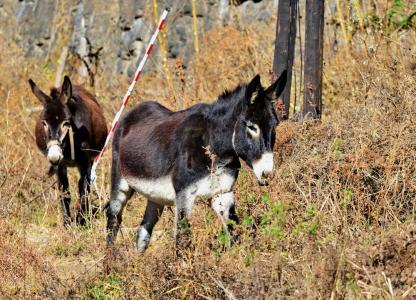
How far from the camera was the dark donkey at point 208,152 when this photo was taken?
608 cm

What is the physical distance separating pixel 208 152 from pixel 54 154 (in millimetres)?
3297

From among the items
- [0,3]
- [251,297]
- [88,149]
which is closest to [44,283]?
[251,297]

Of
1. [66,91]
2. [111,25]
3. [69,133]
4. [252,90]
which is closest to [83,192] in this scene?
[69,133]

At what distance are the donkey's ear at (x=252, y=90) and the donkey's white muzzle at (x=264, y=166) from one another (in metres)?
0.47

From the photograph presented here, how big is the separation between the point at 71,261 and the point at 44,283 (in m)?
1.51

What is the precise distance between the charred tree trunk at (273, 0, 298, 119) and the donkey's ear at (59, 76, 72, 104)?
107 inches

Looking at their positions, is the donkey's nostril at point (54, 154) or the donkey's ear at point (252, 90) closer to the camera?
the donkey's ear at point (252, 90)

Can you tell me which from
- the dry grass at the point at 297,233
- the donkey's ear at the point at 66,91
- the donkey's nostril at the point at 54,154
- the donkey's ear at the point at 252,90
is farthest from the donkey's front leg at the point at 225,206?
the donkey's ear at the point at 66,91

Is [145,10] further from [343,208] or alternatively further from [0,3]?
→ [343,208]

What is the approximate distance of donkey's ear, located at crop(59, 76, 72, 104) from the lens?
942 cm

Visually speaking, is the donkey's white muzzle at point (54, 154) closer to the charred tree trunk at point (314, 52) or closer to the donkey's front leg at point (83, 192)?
the donkey's front leg at point (83, 192)

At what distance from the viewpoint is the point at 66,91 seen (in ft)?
31.2

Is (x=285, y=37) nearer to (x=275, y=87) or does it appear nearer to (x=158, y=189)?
(x=275, y=87)

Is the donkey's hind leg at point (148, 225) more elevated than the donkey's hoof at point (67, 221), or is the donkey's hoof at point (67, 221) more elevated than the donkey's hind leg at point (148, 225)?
the donkey's hind leg at point (148, 225)
